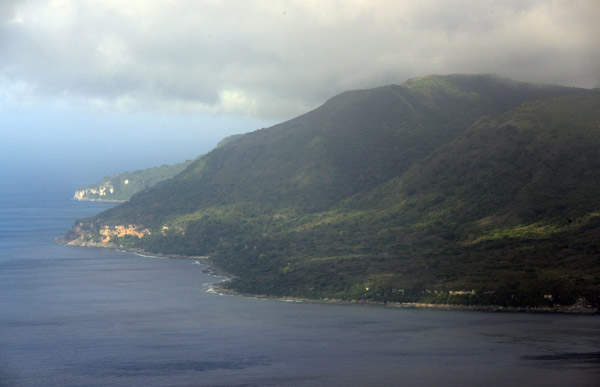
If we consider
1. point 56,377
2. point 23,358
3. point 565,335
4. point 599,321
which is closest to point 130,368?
point 56,377

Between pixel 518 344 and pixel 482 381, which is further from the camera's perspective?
pixel 518 344

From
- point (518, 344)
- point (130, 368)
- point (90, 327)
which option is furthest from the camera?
point (90, 327)

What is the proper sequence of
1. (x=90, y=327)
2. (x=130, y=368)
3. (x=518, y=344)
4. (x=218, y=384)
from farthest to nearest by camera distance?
(x=90, y=327)
(x=518, y=344)
(x=130, y=368)
(x=218, y=384)

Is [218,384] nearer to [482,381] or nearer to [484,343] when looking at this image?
[482,381]

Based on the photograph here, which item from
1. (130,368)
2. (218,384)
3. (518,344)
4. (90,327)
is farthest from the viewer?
(90,327)

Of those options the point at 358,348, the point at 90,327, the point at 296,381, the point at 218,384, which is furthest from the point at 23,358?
the point at 358,348

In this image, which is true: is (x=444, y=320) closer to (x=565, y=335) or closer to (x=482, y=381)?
(x=565, y=335)

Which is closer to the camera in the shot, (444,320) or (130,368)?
(130,368)

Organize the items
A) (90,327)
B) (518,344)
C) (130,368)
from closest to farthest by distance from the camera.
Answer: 1. (130,368)
2. (518,344)
3. (90,327)
